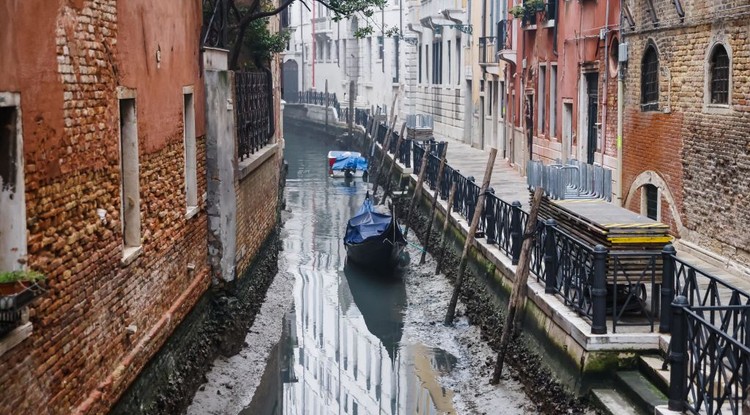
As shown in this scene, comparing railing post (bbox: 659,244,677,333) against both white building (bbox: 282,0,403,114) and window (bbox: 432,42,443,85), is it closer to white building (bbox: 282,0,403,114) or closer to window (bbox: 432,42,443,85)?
window (bbox: 432,42,443,85)

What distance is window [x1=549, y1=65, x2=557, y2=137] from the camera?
21734 mm

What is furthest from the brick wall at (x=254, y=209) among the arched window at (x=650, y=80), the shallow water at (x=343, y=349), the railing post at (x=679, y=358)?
the railing post at (x=679, y=358)

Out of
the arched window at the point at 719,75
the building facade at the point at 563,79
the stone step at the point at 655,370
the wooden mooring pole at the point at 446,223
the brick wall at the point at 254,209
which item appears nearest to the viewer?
the stone step at the point at 655,370

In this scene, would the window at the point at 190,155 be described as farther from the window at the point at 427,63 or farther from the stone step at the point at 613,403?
the window at the point at 427,63

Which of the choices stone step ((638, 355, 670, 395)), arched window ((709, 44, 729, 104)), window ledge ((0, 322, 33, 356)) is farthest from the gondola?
window ledge ((0, 322, 33, 356))

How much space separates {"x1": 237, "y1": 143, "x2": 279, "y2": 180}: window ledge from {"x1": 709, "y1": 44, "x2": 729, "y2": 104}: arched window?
580cm

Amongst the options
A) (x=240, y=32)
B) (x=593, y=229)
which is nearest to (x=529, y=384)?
(x=593, y=229)

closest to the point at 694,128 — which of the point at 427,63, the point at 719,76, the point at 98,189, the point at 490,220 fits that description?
the point at 719,76

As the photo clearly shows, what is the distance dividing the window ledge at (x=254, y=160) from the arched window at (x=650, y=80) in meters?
5.49

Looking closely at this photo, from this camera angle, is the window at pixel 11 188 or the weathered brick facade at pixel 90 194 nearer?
the window at pixel 11 188

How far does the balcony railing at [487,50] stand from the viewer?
28.3m

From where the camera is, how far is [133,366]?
8.77 metres

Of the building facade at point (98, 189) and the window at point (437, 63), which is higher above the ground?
the window at point (437, 63)

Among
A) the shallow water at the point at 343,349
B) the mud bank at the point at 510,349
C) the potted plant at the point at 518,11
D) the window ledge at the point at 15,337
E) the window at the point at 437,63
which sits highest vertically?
the potted plant at the point at 518,11
